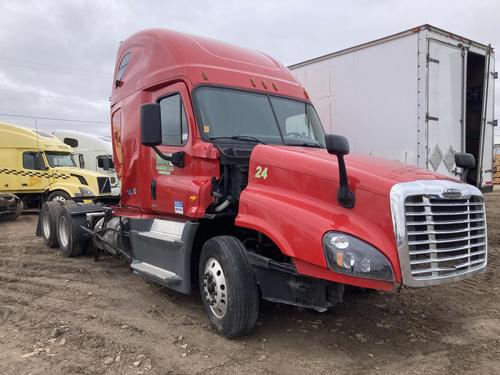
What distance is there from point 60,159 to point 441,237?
1515 cm

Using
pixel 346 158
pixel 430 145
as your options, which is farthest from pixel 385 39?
pixel 346 158

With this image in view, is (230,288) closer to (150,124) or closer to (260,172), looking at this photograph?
(260,172)

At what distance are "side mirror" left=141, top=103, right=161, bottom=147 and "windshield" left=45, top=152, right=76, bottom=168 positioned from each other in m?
12.8

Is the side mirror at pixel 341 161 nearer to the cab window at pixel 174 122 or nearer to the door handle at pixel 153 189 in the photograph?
the cab window at pixel 174 122

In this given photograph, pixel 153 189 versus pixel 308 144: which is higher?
pixel 308 144

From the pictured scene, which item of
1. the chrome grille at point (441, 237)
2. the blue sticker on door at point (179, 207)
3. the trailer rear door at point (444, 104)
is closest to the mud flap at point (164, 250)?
the blue sticker on door at point (179, 207)

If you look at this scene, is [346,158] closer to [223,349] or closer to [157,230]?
[223,349]

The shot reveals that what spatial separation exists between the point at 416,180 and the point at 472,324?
6.25 ft

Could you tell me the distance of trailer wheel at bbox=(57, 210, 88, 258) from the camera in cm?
789

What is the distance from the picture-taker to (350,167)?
388 centimetres

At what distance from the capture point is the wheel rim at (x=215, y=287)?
4.19 metres

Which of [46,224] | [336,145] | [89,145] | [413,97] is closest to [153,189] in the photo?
[336,145]

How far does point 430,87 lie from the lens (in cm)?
727

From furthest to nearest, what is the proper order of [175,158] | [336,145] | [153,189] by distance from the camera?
[153,189] < [175,158] < [336,145]
